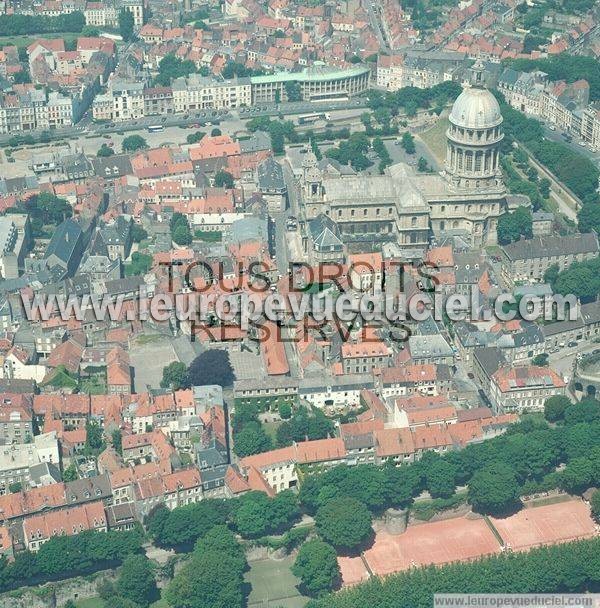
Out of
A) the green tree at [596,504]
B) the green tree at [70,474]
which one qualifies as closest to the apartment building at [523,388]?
the green tree at [596,504]

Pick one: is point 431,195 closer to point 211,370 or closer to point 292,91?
point 211,370

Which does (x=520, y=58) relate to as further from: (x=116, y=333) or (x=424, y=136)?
(x=116, y=333)

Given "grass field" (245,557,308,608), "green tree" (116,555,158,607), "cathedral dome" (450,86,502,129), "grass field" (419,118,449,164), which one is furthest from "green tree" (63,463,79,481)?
"grass field" (419,118,449,164)

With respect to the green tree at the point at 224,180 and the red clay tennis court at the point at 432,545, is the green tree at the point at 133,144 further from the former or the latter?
the red clay tennis court at the point at 432,545

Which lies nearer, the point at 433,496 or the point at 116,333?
the point at 433,496

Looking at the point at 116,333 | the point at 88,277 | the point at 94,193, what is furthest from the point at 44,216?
the point at 116,333

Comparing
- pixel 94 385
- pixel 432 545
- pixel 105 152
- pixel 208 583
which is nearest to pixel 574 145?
pixel 105 152
